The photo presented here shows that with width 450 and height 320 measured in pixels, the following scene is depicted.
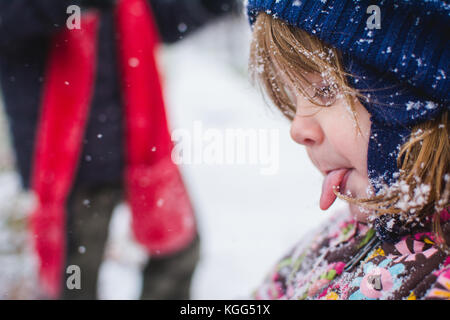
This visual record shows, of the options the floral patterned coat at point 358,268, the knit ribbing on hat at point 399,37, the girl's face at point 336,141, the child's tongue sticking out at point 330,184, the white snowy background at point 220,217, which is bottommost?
the white snowy background at point 220,217

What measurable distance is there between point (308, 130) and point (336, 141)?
0.04 meters

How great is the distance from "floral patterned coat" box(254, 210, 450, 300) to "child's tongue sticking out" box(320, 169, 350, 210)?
0.30 feet

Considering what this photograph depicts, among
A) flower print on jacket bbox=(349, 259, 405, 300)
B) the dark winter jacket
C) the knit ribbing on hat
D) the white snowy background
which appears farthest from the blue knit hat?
the dark winter jacket

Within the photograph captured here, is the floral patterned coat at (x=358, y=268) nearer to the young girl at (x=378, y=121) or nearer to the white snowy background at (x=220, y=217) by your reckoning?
the young girl at (x=378, y=121)

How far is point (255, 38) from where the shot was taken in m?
0.63

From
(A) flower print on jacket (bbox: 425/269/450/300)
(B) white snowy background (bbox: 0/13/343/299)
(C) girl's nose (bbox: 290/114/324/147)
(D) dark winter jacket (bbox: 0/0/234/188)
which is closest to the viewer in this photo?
(A) flower print on jacket (bbox: 425/269/450/300)

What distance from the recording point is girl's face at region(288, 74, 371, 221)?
0.56 metres

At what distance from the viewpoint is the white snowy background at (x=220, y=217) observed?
1245 millimetres

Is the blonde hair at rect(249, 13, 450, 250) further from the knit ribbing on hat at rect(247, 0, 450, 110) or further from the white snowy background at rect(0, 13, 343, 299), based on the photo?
the white snowy background at rect(0, 13, 343, 299)

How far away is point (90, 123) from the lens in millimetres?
1132

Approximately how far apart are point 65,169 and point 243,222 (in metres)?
0.73

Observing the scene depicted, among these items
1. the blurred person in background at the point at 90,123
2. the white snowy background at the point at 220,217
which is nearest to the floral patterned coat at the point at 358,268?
the white snowy background at the point at 220,217
